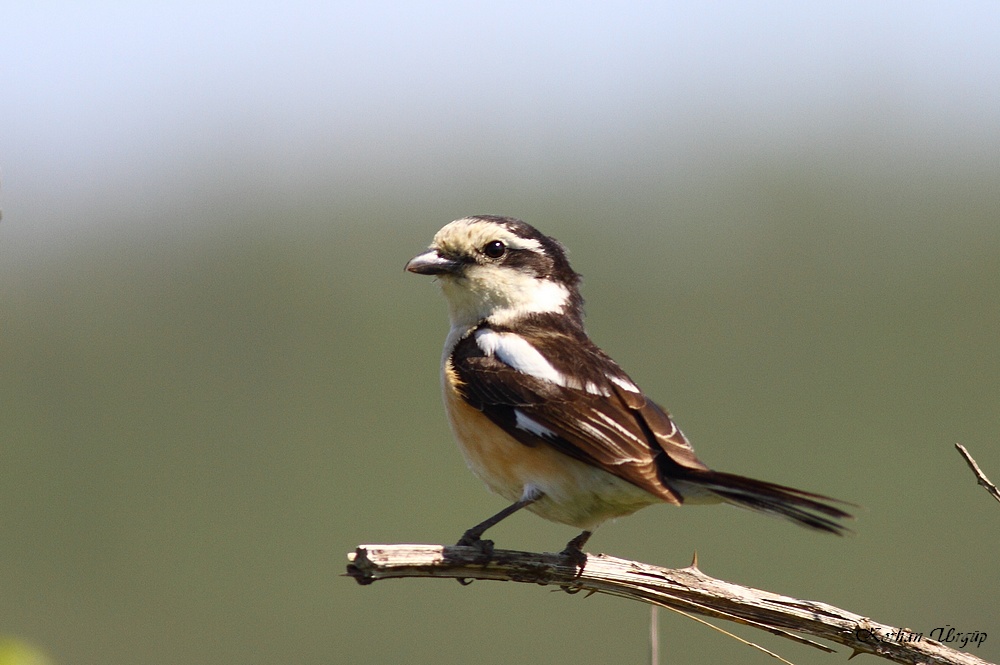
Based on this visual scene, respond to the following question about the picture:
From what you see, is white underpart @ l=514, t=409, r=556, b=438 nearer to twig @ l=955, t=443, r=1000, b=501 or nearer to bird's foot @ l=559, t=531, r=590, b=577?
bird's foot @ l=559, t=531, r=590, b=577

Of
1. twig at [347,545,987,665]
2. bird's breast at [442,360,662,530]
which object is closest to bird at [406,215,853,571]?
bird's breast at [442,360,662,530]

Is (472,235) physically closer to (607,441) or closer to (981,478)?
(607,441)

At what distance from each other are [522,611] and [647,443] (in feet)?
36.3

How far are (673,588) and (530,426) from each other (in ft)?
3.17

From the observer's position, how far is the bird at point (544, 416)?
4.57 meters

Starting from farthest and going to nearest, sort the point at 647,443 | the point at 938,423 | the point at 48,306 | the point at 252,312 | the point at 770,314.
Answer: the point at 48,306 < the point at 252,312 < the point at 770,314 < the point at 938,423 < the point at 647,443

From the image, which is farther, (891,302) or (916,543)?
(891,302)

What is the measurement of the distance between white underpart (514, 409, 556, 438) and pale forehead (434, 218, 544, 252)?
116cm

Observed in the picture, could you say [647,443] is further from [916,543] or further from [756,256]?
[756,256]

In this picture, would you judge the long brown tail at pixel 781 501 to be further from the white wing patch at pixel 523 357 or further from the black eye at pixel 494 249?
the black eye at pixel 494 249

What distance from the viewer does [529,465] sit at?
4945mm

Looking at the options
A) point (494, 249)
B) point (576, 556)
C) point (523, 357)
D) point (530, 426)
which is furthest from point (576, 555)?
point (494, 249)

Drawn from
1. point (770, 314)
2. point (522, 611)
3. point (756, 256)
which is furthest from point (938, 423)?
point (756, 256)

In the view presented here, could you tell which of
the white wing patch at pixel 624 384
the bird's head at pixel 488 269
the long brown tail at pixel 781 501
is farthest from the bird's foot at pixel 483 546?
the bird's head at pixel 488 269
